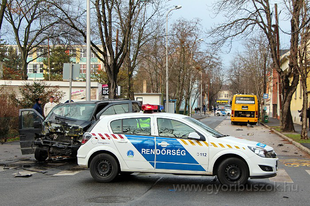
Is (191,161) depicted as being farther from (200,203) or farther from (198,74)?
(198,74)

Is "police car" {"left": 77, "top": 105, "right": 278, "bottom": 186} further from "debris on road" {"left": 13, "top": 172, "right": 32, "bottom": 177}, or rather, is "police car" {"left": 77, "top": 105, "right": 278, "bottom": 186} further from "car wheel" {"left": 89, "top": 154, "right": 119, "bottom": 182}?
"debris on road" {"left": 13, "top": 172, "right": 32, "bottom": 177}

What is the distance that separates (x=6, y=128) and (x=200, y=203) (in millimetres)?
12747

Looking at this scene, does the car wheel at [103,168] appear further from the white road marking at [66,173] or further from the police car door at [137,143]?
the white road marking at [66,173]

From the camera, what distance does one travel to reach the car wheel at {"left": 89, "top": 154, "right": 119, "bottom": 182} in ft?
24.7

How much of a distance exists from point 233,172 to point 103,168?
9.14 ft

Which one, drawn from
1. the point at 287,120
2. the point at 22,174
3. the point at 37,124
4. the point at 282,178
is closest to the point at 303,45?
the point at 287,120

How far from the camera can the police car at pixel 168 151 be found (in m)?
6.96

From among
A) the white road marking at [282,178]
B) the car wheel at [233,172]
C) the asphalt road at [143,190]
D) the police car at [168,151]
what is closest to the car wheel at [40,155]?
the asphalt road at [143,190]

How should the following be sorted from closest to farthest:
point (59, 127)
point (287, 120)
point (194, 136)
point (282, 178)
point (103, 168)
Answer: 1. point (194, 136)
2. point (103, 168)
3. point (282, 178)
4. point (59, 127)
5. point (287, 120)

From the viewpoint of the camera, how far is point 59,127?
10188 mm

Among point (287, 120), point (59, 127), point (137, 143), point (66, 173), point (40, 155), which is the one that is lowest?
point (66, 173)

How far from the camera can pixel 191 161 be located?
23.3 ft

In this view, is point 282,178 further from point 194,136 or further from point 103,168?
point 103,168

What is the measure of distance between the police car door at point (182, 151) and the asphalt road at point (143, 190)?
48 cm
